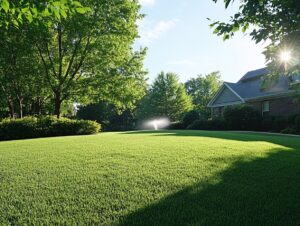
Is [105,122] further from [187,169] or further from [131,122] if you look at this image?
[187,169]

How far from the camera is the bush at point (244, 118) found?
2273 centimetres

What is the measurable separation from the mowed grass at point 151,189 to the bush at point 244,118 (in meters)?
16.7

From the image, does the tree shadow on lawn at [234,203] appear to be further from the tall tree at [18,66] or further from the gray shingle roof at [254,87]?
the gray shingle roof at [254,87]

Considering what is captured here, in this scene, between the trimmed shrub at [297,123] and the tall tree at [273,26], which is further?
the trimmed shrub at [297,123]

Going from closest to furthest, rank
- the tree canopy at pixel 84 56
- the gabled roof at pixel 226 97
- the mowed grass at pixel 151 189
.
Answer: the mowed grass at pixel 151 189 → the tree canopy at pixel 84 56 → the gabled roof at pixel 226 97

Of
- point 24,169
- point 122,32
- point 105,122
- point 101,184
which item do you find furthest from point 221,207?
point 105,122

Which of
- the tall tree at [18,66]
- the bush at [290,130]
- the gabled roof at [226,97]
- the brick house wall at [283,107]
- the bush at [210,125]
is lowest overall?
the bush at [290,130]

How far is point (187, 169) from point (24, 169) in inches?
135

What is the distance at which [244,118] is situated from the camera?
75.4 ft

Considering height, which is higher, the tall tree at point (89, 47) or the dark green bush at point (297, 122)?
the tall tree at point (89, 47)

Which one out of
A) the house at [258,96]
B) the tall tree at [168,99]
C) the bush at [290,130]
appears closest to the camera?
the bush at [290,130]

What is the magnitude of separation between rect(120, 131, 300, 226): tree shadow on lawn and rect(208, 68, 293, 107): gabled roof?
66.4 feet

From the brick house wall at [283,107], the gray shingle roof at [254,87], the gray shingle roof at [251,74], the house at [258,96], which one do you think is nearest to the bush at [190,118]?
the house at [258,96]

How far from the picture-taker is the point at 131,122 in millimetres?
58719
